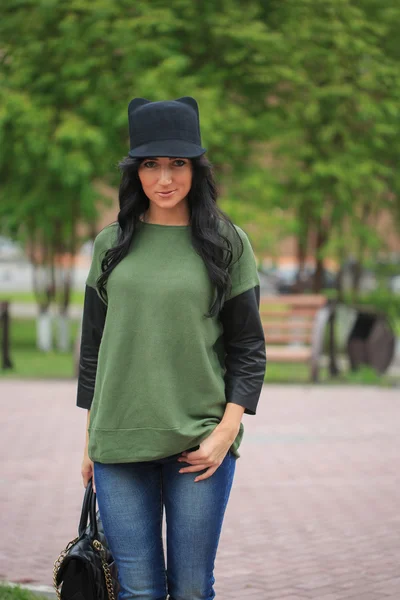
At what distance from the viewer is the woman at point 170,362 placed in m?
3.00

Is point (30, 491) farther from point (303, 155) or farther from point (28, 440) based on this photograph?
point (303, 155)

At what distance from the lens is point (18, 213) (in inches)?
756

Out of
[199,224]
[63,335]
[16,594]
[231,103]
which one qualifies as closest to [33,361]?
[63,335]

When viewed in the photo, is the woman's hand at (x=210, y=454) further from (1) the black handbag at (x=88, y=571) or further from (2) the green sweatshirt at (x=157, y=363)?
(1) the black handbag at (x=88, y=571)

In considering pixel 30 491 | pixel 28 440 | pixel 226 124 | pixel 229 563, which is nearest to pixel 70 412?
pixel 28 440

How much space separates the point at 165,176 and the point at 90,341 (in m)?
0.52

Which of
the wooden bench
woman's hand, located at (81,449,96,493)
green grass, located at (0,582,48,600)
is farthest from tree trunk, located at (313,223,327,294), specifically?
woman's hand, located at (81,449,96,493)

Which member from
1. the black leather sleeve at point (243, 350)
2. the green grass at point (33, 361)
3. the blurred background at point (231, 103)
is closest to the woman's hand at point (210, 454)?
the black leather sleeve at point (243, 350)

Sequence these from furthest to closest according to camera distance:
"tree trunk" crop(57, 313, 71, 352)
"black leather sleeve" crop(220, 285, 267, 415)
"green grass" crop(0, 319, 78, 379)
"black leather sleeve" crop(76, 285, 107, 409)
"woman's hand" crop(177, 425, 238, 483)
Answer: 1. "tree trunk" crop(57, 313, 71, 352)
2. "green grass" crop(0, 319, 78, 379)
3. "black leather sleeve" crop(76, 285, 107, 409)
4. "black leather sleeve" crop(220, 285, 267, 415)
5. "woman's hand" crop(177, 425, 238, 483)

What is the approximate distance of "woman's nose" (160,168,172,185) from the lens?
122 inches

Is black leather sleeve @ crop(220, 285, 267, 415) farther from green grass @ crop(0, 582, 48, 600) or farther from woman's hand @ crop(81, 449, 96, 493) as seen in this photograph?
green grass @ crop(0, 582, 48, 600)

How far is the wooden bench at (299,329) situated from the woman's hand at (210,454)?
10706 mm

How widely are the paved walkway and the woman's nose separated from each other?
247cm

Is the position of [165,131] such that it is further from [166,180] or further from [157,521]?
[157,521]
